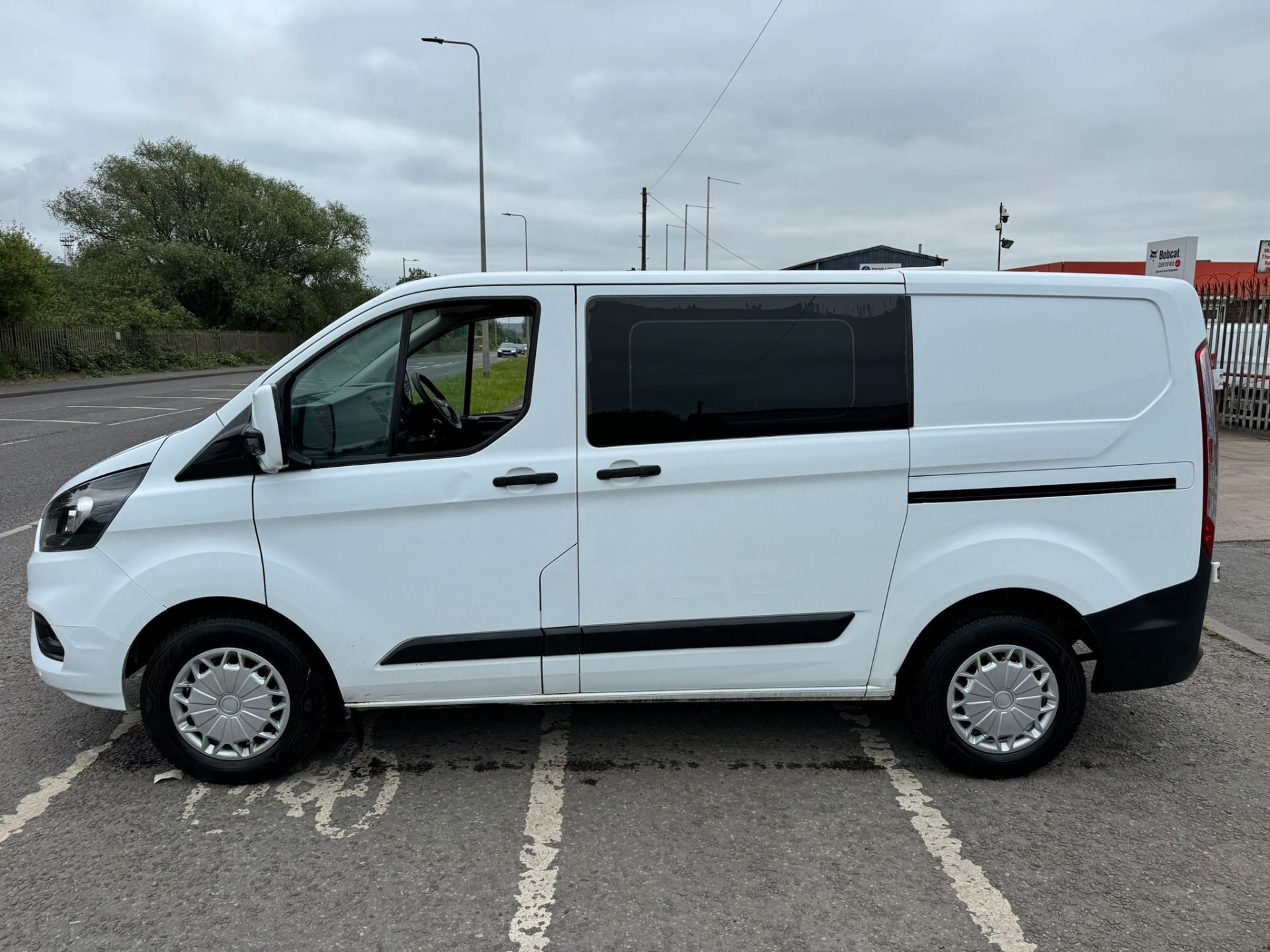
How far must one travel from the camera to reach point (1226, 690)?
431cm

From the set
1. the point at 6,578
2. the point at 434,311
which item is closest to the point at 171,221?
the point at 6,578

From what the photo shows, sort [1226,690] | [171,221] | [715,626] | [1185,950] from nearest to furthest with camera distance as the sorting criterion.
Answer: [1185,950]
[715,626]
[1226,690]
[171,221]

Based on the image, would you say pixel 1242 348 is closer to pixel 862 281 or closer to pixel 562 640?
pixel 862 281

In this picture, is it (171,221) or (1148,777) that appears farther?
(171,221)

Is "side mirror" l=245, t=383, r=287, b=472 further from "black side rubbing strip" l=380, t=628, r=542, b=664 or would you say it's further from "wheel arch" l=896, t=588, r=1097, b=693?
"wheel arch" l=896, t=588, r=1097, b=693

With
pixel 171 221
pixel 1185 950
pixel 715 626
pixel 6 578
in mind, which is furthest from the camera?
pixel 171 221

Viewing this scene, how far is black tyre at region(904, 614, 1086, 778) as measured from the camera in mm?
3320

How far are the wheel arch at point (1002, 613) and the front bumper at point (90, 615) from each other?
2.84 meters

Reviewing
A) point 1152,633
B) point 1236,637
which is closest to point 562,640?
point 1152,633

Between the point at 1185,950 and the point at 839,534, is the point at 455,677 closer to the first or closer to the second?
Answer: the point at 839,534

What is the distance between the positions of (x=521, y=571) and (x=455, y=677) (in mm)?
486

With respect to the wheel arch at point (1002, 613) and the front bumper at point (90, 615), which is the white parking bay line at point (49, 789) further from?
the wheel arch at point (1002, 613)

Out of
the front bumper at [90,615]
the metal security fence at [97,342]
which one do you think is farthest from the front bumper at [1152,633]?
the metal security fence at [97,342]

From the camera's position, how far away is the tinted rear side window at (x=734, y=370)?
10.5ft
